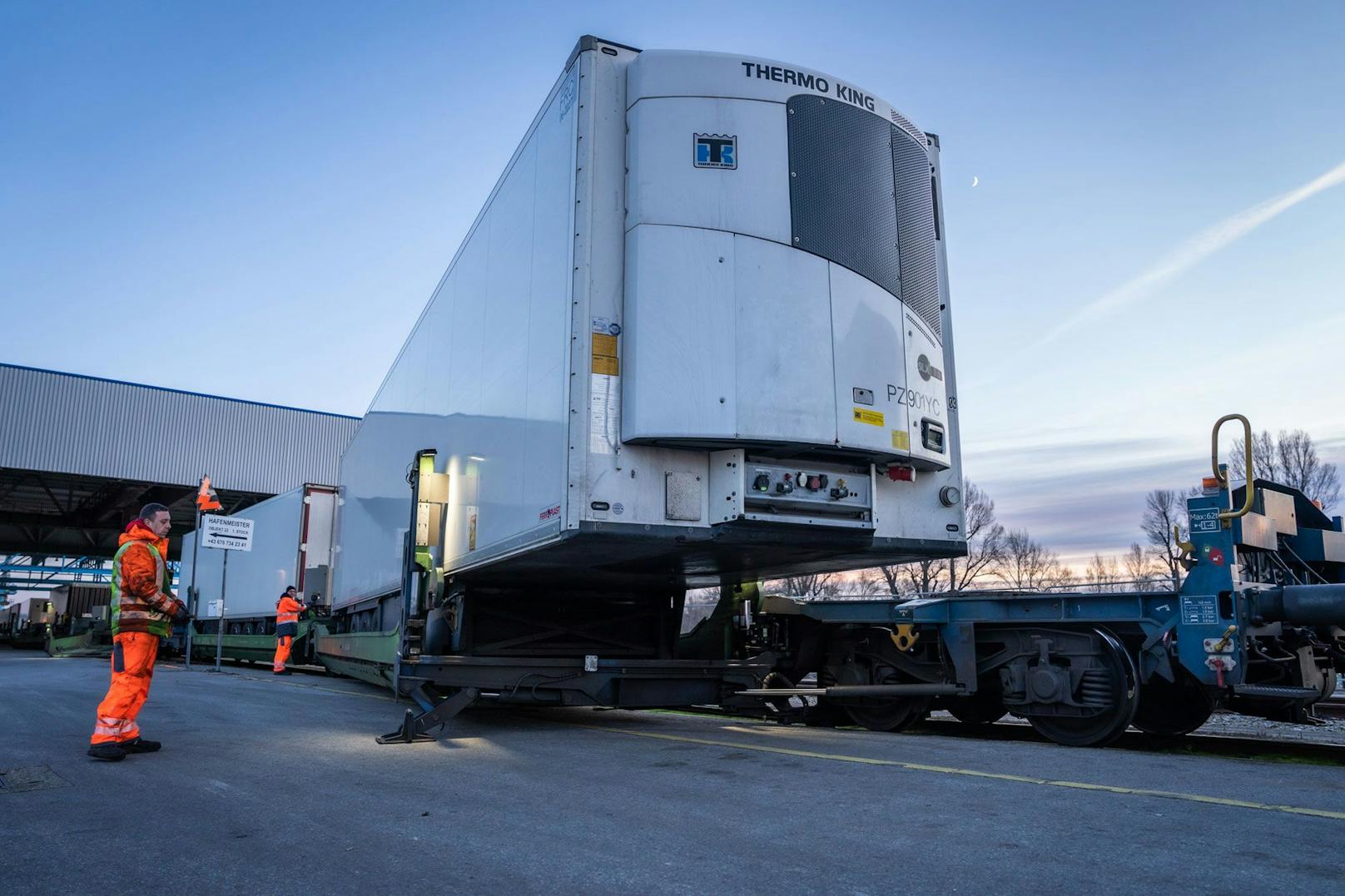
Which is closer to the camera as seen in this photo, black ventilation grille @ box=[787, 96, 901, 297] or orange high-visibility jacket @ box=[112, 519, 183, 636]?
orange high-visibility jacket @ box=[112, 519, 183, 636]

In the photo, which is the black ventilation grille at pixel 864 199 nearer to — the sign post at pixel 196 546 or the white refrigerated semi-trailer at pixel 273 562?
the white refrigerated semi-trailer at pixel 273 562

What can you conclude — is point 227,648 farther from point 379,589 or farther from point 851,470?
point 851,470

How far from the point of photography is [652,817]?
12.7 feet

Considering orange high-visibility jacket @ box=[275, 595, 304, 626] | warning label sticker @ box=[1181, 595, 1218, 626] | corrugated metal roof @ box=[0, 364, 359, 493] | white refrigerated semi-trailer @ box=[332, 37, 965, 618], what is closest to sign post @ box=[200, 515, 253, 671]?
orange high-visibility jacket @ box=[275, 595, 304, 626]

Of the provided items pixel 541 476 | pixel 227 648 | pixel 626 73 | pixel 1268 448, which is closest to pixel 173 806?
pixel 541 476

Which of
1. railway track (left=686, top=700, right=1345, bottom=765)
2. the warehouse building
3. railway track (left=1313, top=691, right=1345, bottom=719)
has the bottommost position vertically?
railway track (left=686, top=700, right=1345, bottom=765)

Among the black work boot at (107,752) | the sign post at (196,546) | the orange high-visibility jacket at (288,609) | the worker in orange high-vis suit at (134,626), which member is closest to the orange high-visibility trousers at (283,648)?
the orange high-visibility jacket at (288,609)

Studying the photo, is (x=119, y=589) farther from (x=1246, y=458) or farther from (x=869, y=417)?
(x=1246, y=458)

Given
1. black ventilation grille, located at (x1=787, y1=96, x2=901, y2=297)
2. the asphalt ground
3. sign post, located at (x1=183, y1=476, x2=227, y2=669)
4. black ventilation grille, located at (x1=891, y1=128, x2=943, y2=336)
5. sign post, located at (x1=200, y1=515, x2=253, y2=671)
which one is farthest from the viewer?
sign post, located at (x1=200, y1=515, x2=253, y2=671)

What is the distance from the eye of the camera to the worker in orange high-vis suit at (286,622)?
1457cm

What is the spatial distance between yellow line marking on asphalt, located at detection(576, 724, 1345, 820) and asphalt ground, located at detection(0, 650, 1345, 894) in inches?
1.1

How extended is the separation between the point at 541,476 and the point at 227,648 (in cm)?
1606

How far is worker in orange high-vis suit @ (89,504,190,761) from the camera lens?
5.26m

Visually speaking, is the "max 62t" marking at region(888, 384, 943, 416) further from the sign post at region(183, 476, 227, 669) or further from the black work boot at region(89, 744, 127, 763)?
the sign post at region(183, 476, 227, 669)
